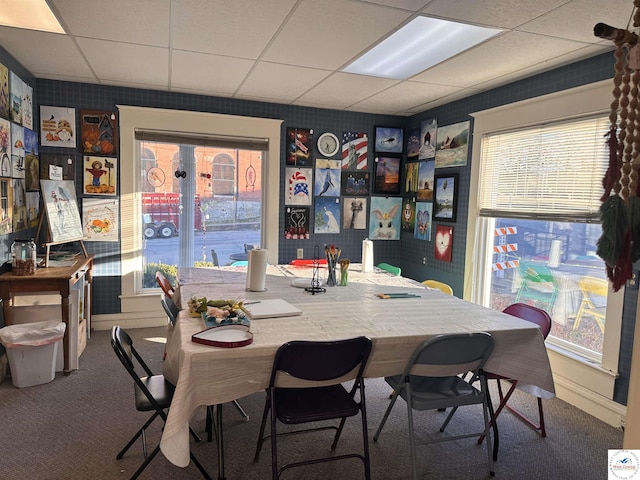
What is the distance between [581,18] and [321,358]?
2348 mm

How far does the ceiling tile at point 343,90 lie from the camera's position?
390cm

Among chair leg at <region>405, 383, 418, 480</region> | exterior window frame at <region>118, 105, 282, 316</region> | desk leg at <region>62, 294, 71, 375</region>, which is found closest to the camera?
chair leg at <region>405, 383, 418, 480</region>

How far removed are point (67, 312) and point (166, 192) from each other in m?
1.82

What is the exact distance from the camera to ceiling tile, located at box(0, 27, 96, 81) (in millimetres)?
3049

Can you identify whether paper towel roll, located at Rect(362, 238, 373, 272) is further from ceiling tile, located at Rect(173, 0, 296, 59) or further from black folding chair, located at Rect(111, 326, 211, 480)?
black folding chair, located at Rect(111, 326, 211, 480)

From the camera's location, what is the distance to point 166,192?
16.0 ft

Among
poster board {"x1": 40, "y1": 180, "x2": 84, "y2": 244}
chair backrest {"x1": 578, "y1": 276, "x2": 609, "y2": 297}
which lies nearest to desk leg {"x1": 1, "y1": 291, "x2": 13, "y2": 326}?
poster board {"x1": 40, "y1": 180, "x2": 84, "y2": 244}

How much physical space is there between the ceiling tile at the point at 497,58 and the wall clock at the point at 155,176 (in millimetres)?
2829

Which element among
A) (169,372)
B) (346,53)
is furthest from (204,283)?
(346,53)

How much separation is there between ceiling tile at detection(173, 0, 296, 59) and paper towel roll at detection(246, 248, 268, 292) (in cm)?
143

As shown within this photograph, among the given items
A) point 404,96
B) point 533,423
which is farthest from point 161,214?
point 533,423

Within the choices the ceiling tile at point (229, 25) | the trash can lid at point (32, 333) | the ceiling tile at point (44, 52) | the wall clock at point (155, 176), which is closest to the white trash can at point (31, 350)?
the trash can lid at point (32, 333)

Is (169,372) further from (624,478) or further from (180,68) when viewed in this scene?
(180,68)

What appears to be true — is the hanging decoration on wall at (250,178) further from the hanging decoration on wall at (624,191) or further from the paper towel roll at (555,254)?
the hanging decoration on wall at (624,191)
